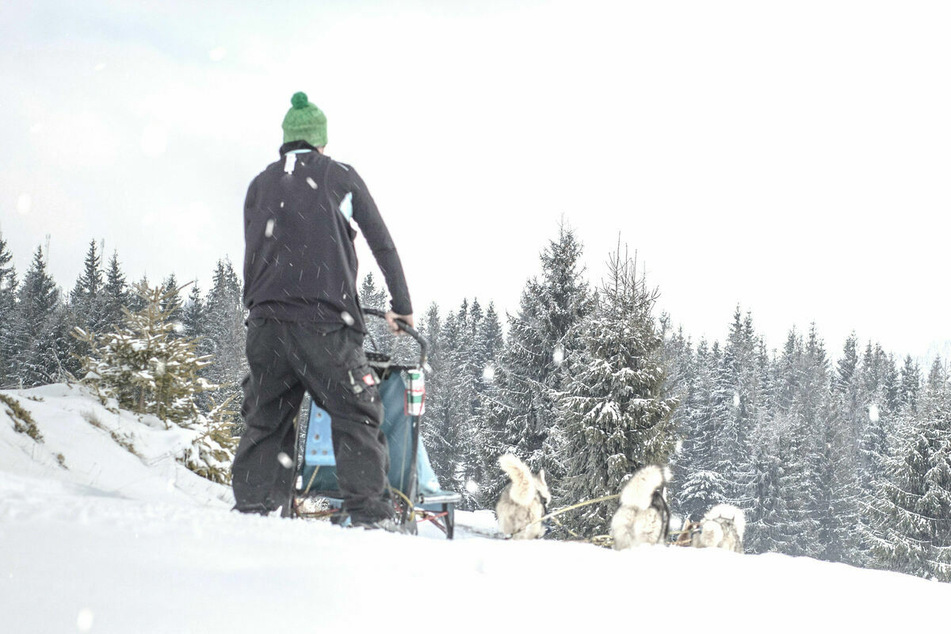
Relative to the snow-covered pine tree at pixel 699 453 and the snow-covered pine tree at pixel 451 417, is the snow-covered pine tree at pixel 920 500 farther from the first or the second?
the snow-covered pine tree at pixel 451 417

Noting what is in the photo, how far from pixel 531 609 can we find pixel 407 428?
2.36 metres

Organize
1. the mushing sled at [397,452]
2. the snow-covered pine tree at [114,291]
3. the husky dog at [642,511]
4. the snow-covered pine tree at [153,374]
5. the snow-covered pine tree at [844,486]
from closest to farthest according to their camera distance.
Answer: the mushing sled at [397,452] → the husky dog at [642,511] → the snow-covered pine tree at [153,374] → the snow-covered pine tree at [114,291] → the snow-covered pine tree at [844,486]

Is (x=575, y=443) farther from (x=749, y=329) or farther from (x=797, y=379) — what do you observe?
(x=797, y=379)

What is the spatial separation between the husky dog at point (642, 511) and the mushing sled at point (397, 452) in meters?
2.17

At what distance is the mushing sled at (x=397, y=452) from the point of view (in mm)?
3580

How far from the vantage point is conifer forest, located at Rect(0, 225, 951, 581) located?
1425 centimetres

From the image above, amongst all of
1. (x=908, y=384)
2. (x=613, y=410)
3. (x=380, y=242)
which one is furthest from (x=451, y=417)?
(x=908, y=384)

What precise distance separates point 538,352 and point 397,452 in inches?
859

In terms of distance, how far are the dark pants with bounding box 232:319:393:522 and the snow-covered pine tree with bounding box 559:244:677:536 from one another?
1614cm

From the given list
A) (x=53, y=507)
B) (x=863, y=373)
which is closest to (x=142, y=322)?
(x=53, y=507)

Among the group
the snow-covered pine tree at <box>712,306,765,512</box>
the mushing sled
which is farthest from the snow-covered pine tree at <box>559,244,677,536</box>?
the snow-covered pine tree at <box>712,306,765,512</box>

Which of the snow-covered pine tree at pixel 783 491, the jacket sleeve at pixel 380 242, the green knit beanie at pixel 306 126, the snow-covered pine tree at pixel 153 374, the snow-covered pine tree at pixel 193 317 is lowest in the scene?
the snow-covered pine tree at pixel 783 491

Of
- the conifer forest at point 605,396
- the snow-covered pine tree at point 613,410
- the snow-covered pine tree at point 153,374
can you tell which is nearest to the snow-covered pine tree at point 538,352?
the conifer forest at point 605,396

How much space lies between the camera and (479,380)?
54062 mm
